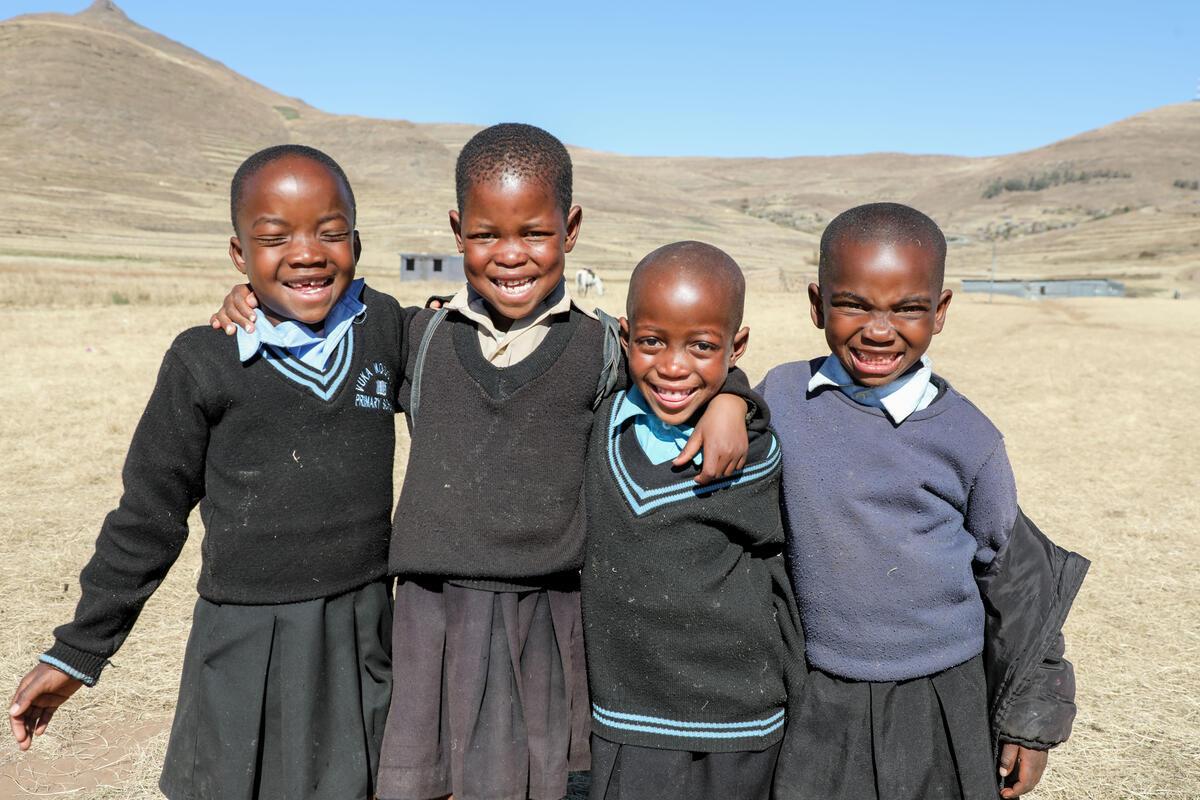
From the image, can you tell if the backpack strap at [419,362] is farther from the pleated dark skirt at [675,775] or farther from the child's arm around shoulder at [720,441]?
the pleated dark skirt at [675,775]

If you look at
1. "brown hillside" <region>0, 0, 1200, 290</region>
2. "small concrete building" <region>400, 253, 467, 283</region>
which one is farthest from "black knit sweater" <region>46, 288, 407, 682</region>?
"brown hillside" <region>0, 0, 1200, 290</region>

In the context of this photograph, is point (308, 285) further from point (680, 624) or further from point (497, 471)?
point (680, 624)

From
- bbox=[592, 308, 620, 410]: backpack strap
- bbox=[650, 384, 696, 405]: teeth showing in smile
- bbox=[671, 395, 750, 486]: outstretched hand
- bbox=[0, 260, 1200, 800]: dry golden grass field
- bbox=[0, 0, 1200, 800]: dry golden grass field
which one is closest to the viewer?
bbox=[671, 395, 750, 486]: outstretched hand

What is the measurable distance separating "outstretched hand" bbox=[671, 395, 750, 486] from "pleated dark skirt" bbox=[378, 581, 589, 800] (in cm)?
42

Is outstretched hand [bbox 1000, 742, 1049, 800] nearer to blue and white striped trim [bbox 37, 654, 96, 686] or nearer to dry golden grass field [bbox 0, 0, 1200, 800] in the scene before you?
dry golden grass field [bbox 0, 0, 1200, 800]

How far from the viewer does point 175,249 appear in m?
37.3

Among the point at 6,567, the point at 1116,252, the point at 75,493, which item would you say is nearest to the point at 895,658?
the point at 6,567

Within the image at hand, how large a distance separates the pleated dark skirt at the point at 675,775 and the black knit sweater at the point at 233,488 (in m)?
0.66

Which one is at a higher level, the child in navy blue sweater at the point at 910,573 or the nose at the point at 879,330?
the nose at the point at 879,330

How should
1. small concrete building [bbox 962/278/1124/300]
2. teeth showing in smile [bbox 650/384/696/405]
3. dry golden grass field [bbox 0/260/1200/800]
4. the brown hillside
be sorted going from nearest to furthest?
teeth showing in smile [bbox 650/384/696/405] → dry golden grass field [bbox 0/260/1200/800] → small concrete building [bbox 962/278/1124/300] → the brown hillside

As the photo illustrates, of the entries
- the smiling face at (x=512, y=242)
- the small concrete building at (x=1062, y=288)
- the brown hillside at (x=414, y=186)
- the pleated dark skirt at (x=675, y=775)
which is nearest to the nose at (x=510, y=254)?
the smiling face at (x=512, y=242)

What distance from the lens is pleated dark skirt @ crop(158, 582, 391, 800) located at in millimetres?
1759

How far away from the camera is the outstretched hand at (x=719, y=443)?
67.6 inches

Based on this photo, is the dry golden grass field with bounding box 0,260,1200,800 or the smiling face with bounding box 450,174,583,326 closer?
the smiling face with bounding box 450,174,583,326
